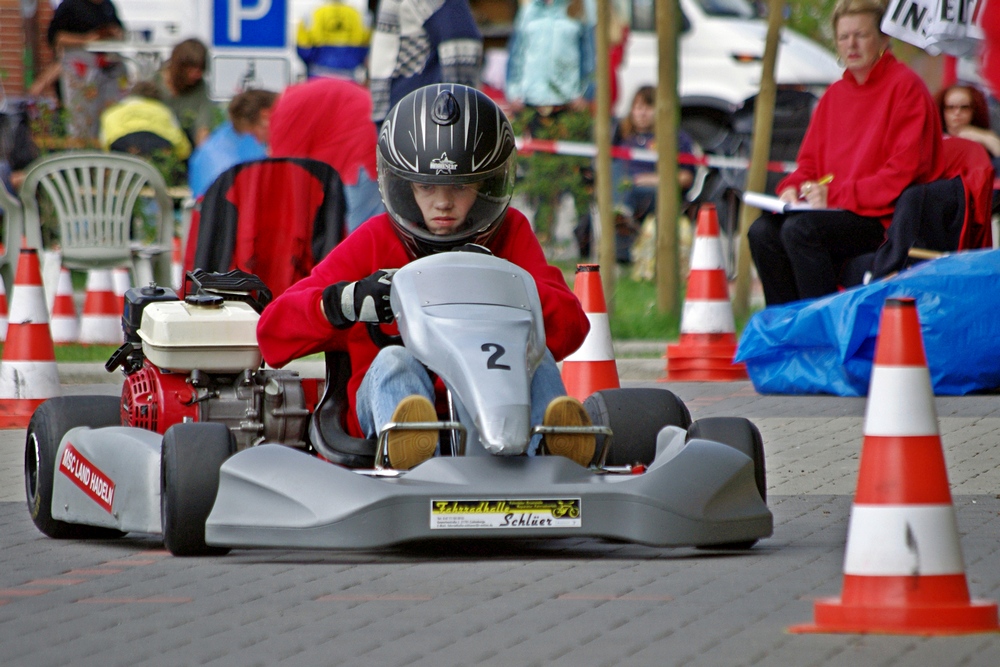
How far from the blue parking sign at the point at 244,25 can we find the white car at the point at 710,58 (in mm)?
7543

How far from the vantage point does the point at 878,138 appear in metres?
9.89

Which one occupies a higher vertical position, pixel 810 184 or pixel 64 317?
pixel 810 184

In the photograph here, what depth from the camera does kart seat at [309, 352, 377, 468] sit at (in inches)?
213

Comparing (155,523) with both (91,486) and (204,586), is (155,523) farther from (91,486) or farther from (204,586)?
(204,586)

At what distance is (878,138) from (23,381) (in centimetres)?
456

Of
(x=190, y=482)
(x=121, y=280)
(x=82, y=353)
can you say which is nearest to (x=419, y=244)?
(x=190, y=482)

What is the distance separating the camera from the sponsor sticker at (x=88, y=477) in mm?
5508

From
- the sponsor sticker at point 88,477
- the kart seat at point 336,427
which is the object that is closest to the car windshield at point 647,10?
the kart seat at point 336,427

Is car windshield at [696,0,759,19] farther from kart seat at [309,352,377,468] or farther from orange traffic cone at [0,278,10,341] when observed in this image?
kart seat at [309,352,377,468]

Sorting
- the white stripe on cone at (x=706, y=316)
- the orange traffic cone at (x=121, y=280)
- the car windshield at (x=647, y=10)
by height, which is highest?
the car windshield at (x=647, y=10)

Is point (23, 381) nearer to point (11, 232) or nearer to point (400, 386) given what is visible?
point (11, 232)

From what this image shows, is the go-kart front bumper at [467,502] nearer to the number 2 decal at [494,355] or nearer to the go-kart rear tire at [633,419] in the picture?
the number 2 decal at [494,355]

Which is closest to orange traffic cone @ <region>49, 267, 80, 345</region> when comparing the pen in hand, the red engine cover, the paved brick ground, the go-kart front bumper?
the pen in hand

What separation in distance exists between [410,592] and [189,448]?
0.89 m
